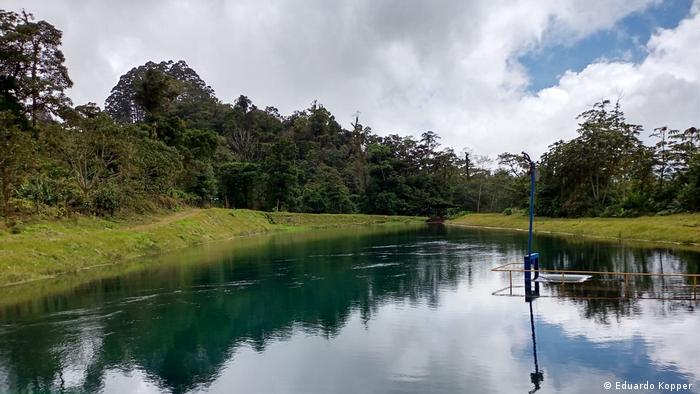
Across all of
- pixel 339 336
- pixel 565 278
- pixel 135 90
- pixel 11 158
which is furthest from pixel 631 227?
pixel 135 90

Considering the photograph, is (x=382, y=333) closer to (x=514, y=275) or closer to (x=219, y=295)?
(x=219, y=295)

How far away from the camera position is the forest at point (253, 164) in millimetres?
46906

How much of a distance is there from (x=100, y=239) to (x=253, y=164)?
48230 millimetres

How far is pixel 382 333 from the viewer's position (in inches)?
742

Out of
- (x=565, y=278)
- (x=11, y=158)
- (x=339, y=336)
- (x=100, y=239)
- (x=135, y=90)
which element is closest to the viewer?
(x=339, y=336)

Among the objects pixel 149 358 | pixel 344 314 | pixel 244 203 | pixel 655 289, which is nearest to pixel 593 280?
pixel 655 289

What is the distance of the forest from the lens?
154 feet

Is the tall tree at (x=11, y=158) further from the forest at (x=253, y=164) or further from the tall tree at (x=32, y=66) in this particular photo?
the tall tree at (x=32, y=66)

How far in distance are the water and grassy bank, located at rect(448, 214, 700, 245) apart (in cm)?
1252

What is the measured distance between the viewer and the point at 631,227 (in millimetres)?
50344

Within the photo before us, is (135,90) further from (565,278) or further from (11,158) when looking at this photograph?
(565,278)

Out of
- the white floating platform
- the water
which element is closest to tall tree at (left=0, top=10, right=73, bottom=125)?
the water

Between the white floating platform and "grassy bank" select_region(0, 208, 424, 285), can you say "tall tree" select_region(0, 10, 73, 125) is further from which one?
the white floating platform

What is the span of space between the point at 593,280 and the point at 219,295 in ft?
67.1
